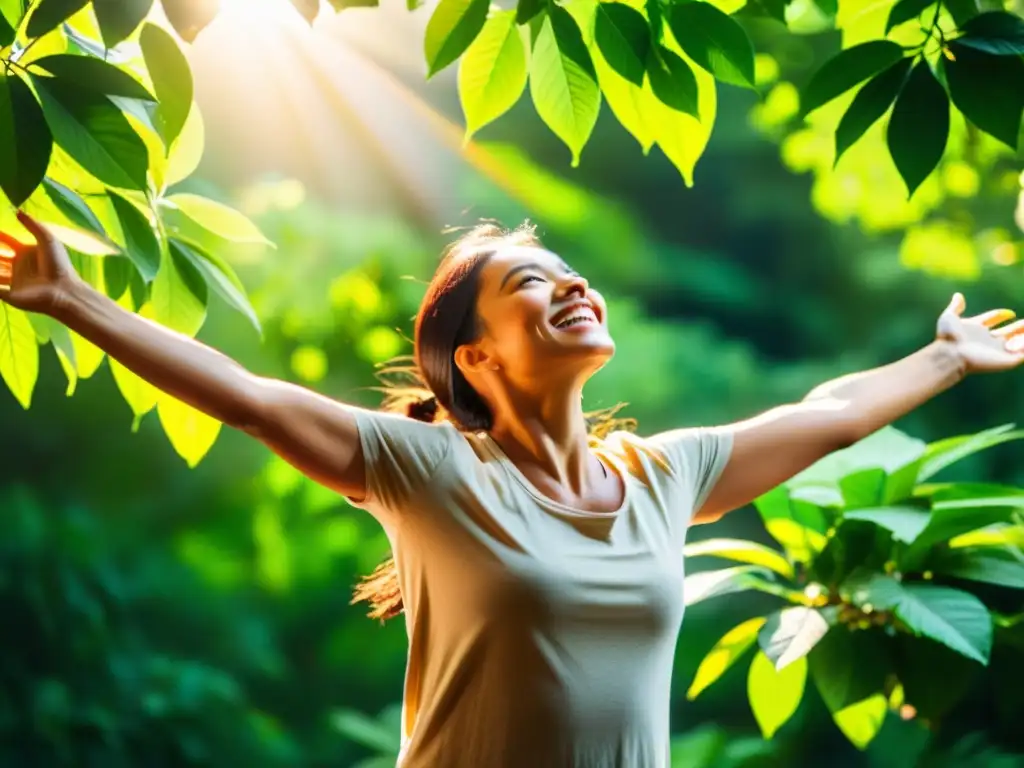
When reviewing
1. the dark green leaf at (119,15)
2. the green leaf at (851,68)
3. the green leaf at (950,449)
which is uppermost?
the green leaf at (851,68)

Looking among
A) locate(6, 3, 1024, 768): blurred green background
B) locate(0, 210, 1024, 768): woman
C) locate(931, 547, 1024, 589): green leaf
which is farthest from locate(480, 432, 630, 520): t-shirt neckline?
locate(6, 3, 1024, 768): blurred green background

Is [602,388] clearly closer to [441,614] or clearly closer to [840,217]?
[840,217]

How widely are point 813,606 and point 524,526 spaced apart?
0.53 meters

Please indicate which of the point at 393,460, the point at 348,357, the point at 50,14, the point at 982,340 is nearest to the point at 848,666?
the point at 982,340

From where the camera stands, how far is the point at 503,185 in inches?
125

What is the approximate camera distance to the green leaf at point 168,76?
2.26 feet

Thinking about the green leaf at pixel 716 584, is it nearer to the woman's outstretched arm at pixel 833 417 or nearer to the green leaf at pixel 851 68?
the woman's outstretched arm at pixel 833 417

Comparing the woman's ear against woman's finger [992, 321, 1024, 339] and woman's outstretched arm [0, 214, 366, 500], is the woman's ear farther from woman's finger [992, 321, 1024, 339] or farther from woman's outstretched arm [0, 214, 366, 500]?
woman's finger [992, 321, 1024, 339]

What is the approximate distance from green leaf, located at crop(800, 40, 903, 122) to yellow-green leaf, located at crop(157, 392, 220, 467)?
0.50 metres

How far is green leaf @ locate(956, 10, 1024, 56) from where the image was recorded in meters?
0.70

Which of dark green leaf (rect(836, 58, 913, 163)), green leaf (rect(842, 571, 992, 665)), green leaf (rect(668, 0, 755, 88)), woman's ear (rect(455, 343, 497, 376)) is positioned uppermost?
green leaf (rect(668, 0, 755, 88))

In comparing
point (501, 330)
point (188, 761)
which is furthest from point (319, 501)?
point (501, 330)

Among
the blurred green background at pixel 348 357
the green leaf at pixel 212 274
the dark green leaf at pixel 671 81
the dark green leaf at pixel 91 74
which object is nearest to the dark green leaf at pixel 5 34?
the dark green leaf at pixel 91 74

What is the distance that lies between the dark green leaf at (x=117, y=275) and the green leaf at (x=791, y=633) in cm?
65
